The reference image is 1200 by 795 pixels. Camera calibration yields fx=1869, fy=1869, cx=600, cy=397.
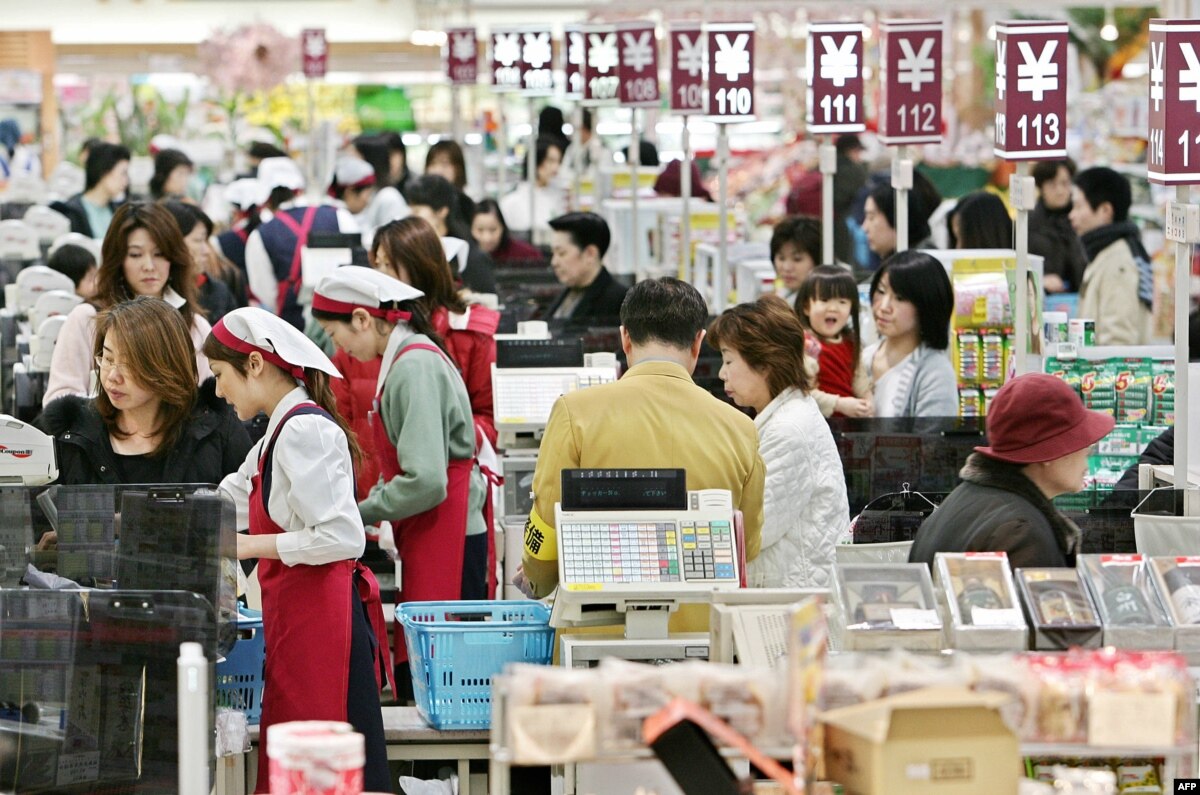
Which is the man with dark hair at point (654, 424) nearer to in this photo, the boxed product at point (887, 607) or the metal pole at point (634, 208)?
the boxed product at point (887, 607)

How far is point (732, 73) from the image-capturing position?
30.7 ft

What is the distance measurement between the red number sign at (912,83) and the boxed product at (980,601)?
4264mm

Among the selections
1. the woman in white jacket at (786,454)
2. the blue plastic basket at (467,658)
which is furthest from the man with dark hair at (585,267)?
the blue plastic basket at (467,658)

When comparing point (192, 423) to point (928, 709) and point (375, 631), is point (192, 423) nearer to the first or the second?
point (375, 631)

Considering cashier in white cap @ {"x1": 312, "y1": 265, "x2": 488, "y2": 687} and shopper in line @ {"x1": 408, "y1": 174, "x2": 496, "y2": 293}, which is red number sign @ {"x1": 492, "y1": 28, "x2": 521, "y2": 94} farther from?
cashier in white cap @ {"x1": 312, "y1": 265, "x2": 488, "y2": 687}

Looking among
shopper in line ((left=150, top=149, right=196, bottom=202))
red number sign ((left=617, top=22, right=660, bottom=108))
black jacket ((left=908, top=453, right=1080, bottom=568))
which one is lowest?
black jacket ((left=908, top=453, right=1080, bottom=568))

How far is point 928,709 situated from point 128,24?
22.3 m

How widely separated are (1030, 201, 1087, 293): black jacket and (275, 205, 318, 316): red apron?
4.24 metres

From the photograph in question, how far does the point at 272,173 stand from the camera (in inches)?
438

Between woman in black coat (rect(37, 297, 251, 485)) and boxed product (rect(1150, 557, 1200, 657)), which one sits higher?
woman in black coat (rect(37, 297, 251, 485))

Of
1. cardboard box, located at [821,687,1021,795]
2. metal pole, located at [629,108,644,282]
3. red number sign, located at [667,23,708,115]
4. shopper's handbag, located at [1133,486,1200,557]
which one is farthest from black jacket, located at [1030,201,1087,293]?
cardboard box, located at [821,687,1021,795]

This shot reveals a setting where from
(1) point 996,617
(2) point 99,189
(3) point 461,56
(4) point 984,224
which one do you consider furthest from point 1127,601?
(3) point 461,56

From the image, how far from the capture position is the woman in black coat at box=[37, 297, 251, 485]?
4.87m

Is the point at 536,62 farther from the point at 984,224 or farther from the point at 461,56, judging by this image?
the point at 984,224
